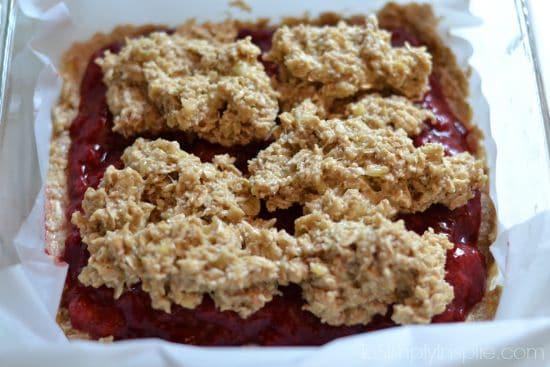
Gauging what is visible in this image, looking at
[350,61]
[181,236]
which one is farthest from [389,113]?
[181,236]

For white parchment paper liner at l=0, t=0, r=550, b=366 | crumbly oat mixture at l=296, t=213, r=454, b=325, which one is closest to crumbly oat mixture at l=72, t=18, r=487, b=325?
crumbly oat mixture at l=296, t=213, r=454, b=325

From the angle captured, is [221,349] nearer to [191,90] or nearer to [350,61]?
[191,90]

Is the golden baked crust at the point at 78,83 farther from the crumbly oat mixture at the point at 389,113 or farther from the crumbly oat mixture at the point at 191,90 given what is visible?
the crumbly oat mixture at the point at 389,113

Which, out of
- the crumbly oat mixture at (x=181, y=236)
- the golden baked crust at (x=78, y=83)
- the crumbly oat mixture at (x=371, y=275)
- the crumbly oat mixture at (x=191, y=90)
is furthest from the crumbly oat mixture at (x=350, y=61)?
the crumbly oat mixture at (x=371, y=275)

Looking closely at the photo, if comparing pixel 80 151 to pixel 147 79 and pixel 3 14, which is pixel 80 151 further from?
pixel 3 14

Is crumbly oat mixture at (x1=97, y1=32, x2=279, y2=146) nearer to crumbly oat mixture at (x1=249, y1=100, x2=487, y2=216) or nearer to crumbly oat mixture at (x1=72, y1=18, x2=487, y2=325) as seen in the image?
crumbly oat mixture at (x1=72, y1=18, x2=487, y2=325)
